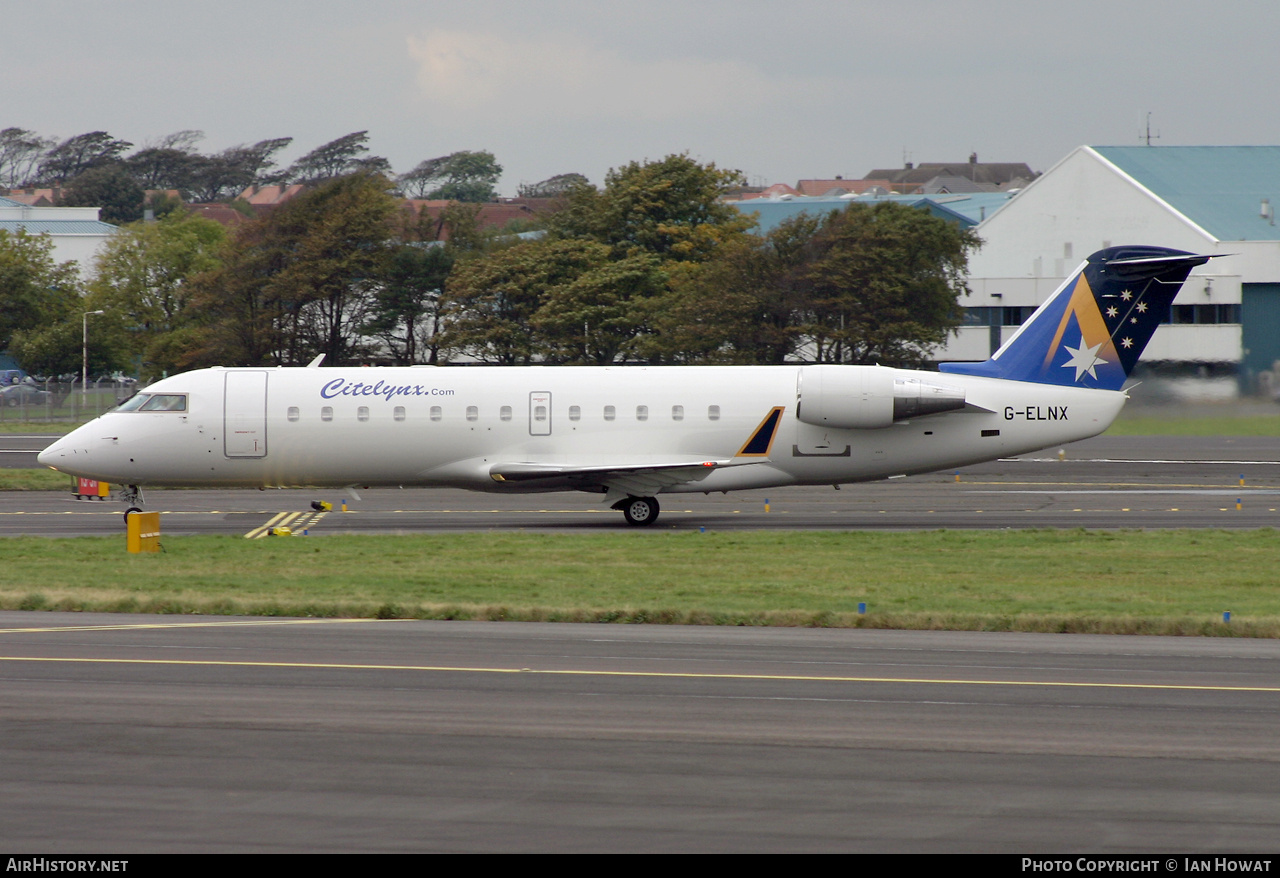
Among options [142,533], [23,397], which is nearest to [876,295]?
[23,397]

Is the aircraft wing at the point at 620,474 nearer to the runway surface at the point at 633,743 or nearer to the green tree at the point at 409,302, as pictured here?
the runway surface at the point at 633,743

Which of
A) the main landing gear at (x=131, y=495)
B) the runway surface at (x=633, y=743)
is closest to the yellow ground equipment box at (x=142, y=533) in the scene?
the main landing gear at (x=131, y=495)

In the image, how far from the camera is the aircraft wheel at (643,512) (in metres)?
30.8

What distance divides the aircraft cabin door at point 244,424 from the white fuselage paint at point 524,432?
0.03m

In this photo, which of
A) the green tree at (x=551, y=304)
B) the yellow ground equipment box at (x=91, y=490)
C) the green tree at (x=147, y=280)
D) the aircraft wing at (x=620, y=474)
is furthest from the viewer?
the green tree at (x=147, y=280)

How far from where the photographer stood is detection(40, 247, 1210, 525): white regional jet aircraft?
30359 mm

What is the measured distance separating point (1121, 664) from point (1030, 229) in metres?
84.1

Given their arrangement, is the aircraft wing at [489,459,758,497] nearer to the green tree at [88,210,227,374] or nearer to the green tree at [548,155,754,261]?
the green tree at [548,155,754,261]

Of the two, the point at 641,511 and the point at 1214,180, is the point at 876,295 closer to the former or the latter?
the point at 1214,180

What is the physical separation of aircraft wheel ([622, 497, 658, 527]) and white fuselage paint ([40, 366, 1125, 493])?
2.47 ft

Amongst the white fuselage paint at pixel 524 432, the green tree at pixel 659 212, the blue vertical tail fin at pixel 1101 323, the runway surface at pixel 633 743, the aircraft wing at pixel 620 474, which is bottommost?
the runway surface at pixel 633 743

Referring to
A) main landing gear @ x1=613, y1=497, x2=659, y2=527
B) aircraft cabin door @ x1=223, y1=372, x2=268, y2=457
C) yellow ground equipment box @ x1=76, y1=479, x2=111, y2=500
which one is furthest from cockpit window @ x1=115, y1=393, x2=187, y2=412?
main landing gear @ x1=613, y1=497, x2=659, y2=527

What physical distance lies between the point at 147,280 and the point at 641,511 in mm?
75247

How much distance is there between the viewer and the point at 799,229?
74.7 metres
